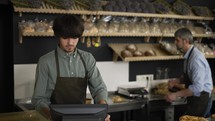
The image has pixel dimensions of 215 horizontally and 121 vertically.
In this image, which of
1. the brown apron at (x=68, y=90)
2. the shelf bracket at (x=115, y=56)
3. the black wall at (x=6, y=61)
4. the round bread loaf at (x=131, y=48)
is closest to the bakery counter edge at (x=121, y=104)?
the black wall at (x=6, y=61)

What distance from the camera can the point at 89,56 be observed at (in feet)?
8.40

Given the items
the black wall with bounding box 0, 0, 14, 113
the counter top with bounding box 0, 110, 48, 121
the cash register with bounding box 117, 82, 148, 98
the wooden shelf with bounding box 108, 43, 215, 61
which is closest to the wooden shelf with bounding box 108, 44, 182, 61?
the wooden shelf with bounding box 108, 43, 215, 61

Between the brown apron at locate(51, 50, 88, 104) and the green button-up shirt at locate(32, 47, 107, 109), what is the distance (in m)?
0.03

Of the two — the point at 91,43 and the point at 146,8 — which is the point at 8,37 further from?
the point at 146,8

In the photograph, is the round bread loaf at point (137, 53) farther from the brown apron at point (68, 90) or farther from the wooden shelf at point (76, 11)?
the brown apron at point (68, 90)

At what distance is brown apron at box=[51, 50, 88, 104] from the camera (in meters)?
2.47

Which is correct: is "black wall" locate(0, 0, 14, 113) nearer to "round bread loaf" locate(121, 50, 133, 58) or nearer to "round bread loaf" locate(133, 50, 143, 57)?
"round bread loaf" locate(121, 50, 133, 58)

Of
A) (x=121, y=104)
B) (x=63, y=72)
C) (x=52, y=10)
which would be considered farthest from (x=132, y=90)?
(x=63, y=72)

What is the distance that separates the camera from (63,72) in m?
2.49

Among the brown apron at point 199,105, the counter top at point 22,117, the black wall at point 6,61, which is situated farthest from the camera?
the black wall at point 6,61

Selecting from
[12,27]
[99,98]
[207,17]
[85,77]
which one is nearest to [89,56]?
[85,77]

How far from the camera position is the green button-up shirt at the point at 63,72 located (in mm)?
2375

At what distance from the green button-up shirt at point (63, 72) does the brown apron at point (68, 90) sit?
29 mm

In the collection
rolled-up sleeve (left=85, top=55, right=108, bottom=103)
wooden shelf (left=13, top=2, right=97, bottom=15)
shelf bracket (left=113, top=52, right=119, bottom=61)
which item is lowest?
rolled-up sleeve (left=85, top=55, right=108, bottom=103)
